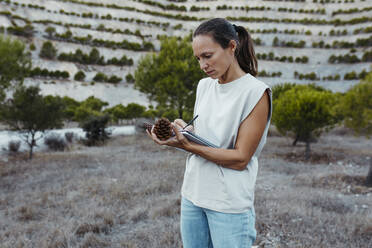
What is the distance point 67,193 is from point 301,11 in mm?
57313

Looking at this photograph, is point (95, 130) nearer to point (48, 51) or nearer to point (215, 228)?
point (215, 228)

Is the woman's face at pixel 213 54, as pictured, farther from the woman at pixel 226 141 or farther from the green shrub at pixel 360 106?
the green shrub at pixel 360 106

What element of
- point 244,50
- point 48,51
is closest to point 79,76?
point 48,51

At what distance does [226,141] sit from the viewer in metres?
1.33

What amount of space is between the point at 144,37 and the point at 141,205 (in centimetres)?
4591

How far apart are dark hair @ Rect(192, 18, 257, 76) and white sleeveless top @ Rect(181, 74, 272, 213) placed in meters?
0.15

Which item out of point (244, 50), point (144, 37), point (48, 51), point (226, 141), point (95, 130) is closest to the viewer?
point (226, 141)

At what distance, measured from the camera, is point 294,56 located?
42.7m

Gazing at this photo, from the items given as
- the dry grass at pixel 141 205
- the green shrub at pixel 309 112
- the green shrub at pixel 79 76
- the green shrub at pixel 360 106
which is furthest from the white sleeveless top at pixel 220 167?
the green shrub at pixel 79 76

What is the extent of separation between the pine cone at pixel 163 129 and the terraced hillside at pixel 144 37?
Answer: 111 feet

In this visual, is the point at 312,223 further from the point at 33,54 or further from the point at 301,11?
the point at 301,11

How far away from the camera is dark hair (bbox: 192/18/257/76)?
126 cm

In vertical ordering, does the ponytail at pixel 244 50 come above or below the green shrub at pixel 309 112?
above

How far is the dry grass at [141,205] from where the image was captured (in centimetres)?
360
